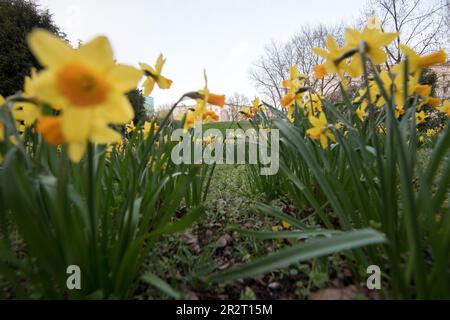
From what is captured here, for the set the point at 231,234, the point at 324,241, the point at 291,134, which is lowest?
the point at 231,234

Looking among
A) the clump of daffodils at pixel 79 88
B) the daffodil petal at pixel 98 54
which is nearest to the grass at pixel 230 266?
the clump of daffodils at pixel 79 88

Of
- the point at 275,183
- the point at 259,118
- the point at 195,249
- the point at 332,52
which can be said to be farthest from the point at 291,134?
the point at 259,118

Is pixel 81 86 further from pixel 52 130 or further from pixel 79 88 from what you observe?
pixel 52 130

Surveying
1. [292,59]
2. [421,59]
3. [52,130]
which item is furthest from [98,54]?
[292,59]

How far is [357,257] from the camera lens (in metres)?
0.89

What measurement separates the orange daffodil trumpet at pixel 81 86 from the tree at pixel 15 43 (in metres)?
8.37

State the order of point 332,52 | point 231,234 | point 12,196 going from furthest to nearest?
point 231,234 → point 332,52 → point 12,196

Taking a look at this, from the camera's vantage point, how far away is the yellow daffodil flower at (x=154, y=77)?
1.10 metres

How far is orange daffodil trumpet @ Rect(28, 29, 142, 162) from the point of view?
548 millimetres

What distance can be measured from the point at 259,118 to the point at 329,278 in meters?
1.84

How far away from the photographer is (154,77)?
3.66ft

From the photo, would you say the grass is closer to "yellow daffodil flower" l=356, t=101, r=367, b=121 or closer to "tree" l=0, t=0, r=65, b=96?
"yellow daffodil flower" l=356, t=101, r=367, b=121
